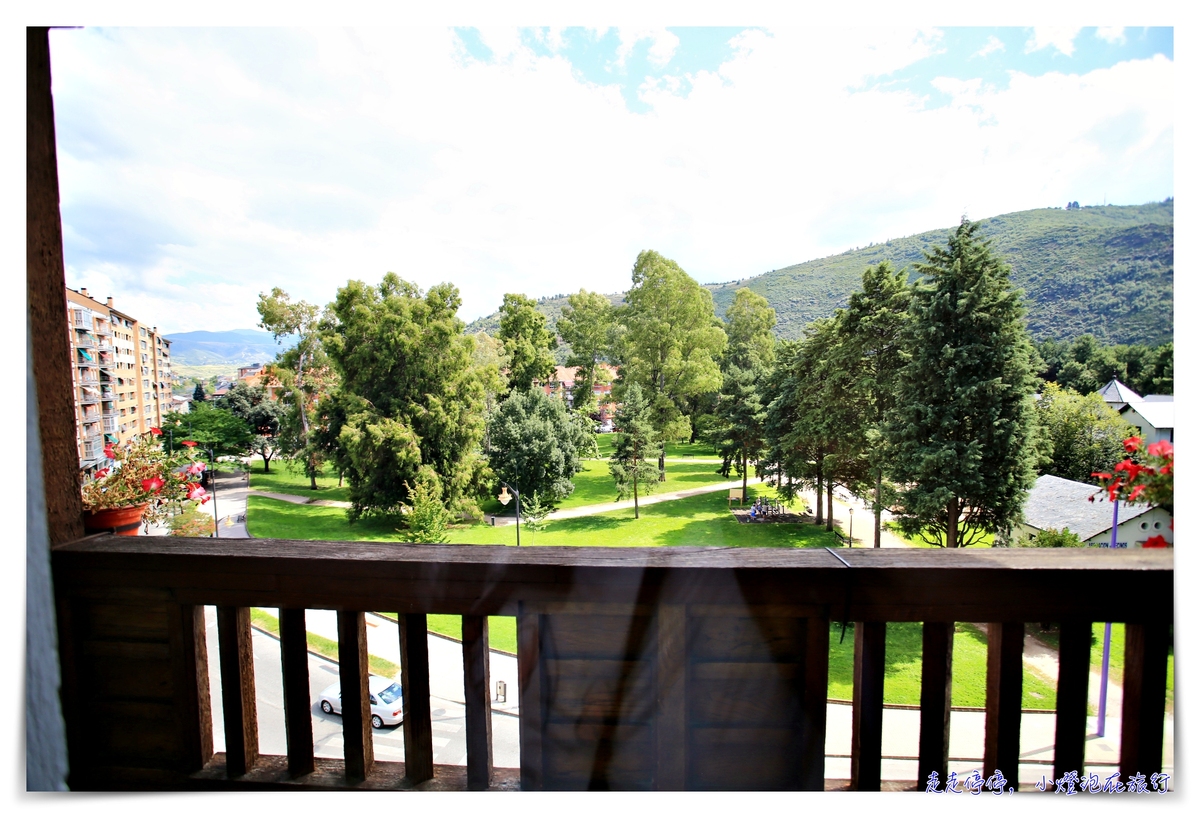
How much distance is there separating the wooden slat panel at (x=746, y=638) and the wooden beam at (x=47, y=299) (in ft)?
2.37

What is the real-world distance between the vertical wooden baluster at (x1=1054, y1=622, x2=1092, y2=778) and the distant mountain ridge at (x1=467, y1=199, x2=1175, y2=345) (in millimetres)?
712

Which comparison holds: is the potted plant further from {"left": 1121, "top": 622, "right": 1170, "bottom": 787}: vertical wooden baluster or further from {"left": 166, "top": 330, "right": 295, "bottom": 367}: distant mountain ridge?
{"left": 166, "top": 330, "right": 295, "bottom": 367}: distant mountain ridge

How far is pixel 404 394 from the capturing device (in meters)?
7.39

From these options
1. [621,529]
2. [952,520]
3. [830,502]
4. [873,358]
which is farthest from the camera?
[621,529]

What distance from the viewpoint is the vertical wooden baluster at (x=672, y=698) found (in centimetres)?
48

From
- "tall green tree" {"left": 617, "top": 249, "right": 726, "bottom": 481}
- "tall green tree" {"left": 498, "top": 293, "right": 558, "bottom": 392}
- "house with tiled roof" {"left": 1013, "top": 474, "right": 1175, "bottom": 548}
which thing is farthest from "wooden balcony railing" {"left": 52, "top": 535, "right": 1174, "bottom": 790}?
"tall green tree" {"left": 498, "top": 293, "right": 558, "bottom": 392}

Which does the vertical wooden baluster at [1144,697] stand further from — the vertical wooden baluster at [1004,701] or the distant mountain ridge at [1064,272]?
the distant mountain ridge at [1064,272]

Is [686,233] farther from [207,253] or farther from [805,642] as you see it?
[805,642]

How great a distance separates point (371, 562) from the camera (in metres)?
0.49

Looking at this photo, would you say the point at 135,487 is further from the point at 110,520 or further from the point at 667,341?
the point at 667,341

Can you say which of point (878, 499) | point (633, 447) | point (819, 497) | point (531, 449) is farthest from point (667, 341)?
point (878, 499)

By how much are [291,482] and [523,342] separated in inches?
171

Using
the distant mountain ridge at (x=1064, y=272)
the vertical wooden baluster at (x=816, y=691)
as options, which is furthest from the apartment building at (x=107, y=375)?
the distant mountain ridge at (x=1064, y=272)

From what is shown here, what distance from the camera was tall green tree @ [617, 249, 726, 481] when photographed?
7.25 meters
